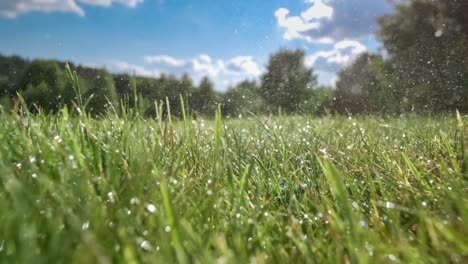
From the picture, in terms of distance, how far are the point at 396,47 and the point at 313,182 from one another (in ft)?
39.9

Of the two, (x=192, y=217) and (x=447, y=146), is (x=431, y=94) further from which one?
(x=192, y=217)

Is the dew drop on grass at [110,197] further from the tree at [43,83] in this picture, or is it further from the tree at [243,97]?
the tree at [43,83]

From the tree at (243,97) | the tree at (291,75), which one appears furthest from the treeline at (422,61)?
the tree at (291,75)

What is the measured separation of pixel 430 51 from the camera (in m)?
12.8

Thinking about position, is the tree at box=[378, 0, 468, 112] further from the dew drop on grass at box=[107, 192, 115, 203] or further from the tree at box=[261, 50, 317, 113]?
the dew drop on grass at box=[107, 192, 115, 203]

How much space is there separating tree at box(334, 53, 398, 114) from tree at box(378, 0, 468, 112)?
492mm

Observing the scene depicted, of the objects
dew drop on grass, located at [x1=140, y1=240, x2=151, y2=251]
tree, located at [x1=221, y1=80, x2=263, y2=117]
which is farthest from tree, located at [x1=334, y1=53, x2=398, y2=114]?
dew drop on grass, located at [x1=140, y1=240, x2=151, y2=251]

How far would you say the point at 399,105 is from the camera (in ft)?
37.0

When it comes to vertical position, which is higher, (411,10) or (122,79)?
(411,10)

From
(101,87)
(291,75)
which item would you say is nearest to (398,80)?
(101,87)

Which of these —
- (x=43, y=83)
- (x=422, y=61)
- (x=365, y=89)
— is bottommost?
(x=43, y=83)

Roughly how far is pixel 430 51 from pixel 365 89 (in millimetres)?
2257

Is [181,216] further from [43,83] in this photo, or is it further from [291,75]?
[291,75]

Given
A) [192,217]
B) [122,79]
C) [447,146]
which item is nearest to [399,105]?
[122,79]
